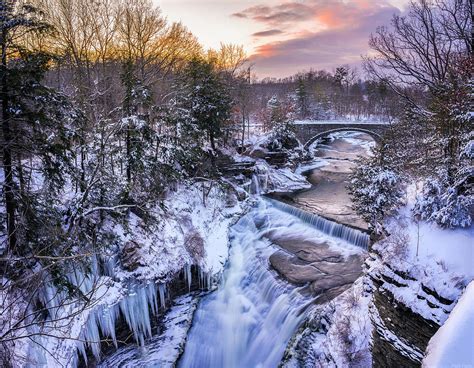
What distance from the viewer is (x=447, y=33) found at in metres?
9.05

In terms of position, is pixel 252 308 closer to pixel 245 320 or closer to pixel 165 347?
pixel 245 320

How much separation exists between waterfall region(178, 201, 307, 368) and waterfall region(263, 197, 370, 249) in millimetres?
3971

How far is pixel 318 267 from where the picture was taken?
12797 mm

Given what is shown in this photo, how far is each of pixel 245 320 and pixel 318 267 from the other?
3.71m

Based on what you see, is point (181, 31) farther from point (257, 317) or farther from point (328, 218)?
point (257, 317)

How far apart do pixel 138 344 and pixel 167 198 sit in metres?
7.31

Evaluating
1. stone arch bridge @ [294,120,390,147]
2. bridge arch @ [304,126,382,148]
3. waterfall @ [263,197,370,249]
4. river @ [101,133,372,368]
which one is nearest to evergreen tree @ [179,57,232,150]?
river @ [101,133,372,368]

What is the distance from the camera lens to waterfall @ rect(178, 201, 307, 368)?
10195mm

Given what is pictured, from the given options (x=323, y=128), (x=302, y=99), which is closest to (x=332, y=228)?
(x=323, y=128)

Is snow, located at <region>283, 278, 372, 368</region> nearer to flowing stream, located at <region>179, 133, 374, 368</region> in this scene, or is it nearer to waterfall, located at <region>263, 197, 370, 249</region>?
flowing stream, located at <region>179, 133, 374, 368</region>

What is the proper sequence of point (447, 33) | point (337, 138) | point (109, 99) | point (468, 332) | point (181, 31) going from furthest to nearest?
point (337, 138) → point (181, 31) → point (109, 99) → point (447, 33) → point (468, 332)

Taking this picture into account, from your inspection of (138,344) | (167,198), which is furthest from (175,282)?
(167,198)

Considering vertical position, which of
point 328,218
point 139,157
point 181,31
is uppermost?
point 181,31

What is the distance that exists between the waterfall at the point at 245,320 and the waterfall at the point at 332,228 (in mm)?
3971
